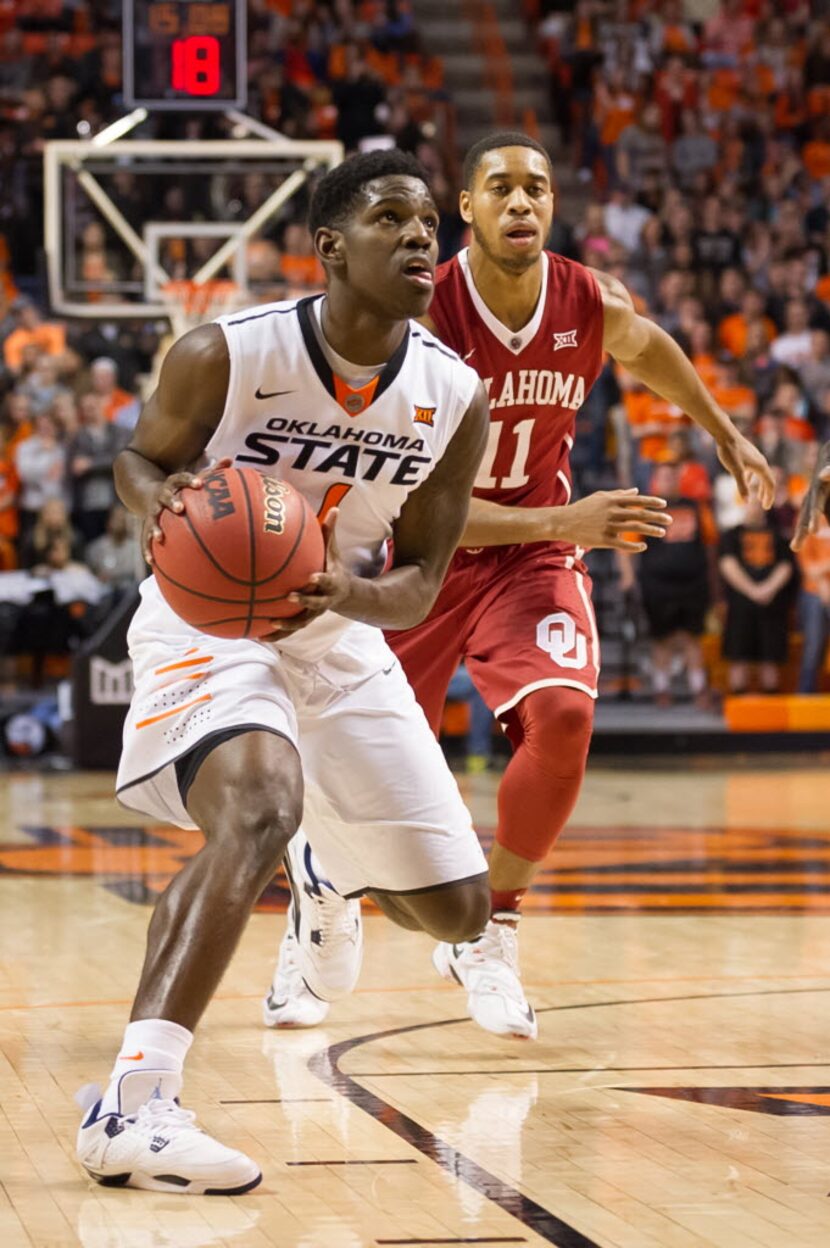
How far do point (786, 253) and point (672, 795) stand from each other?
7.20 meters

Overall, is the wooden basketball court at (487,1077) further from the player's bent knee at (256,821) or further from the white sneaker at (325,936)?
the player's bent knee at (256,821)

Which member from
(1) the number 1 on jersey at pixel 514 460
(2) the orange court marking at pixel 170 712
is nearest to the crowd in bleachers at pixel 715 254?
(1) the number 1 on jersey at pixel 514 460

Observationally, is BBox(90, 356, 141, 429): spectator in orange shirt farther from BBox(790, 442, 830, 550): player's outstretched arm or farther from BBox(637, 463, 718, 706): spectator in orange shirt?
BBox(790, 442, 830, 550): player's outstretched arm

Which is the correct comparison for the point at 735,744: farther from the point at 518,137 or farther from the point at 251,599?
the point at 251,599

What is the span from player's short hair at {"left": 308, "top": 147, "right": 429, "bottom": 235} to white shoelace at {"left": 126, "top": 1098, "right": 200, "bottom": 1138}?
1.84 m

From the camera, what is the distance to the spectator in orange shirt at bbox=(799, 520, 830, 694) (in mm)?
13789

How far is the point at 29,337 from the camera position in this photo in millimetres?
14484

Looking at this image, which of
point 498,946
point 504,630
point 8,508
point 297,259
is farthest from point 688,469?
point 498,946

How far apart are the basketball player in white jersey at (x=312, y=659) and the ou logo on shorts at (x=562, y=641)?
2.43 feet

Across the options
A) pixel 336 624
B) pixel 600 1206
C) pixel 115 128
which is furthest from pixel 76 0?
pixel 600 1206

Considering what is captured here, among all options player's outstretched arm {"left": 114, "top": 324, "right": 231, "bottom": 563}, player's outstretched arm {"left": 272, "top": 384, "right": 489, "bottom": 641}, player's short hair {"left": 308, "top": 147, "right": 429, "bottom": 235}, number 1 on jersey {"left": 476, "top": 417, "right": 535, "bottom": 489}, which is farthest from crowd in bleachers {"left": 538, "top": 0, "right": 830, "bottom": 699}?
player's outstretched arm {"left": 114, "top": 324, "right": 231, "bottom": 563}

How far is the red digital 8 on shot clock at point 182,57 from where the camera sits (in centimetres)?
1138

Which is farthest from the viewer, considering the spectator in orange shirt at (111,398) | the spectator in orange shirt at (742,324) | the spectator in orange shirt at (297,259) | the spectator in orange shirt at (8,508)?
the spectator in orange shirt at (742,324)

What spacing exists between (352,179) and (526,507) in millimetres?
1550
